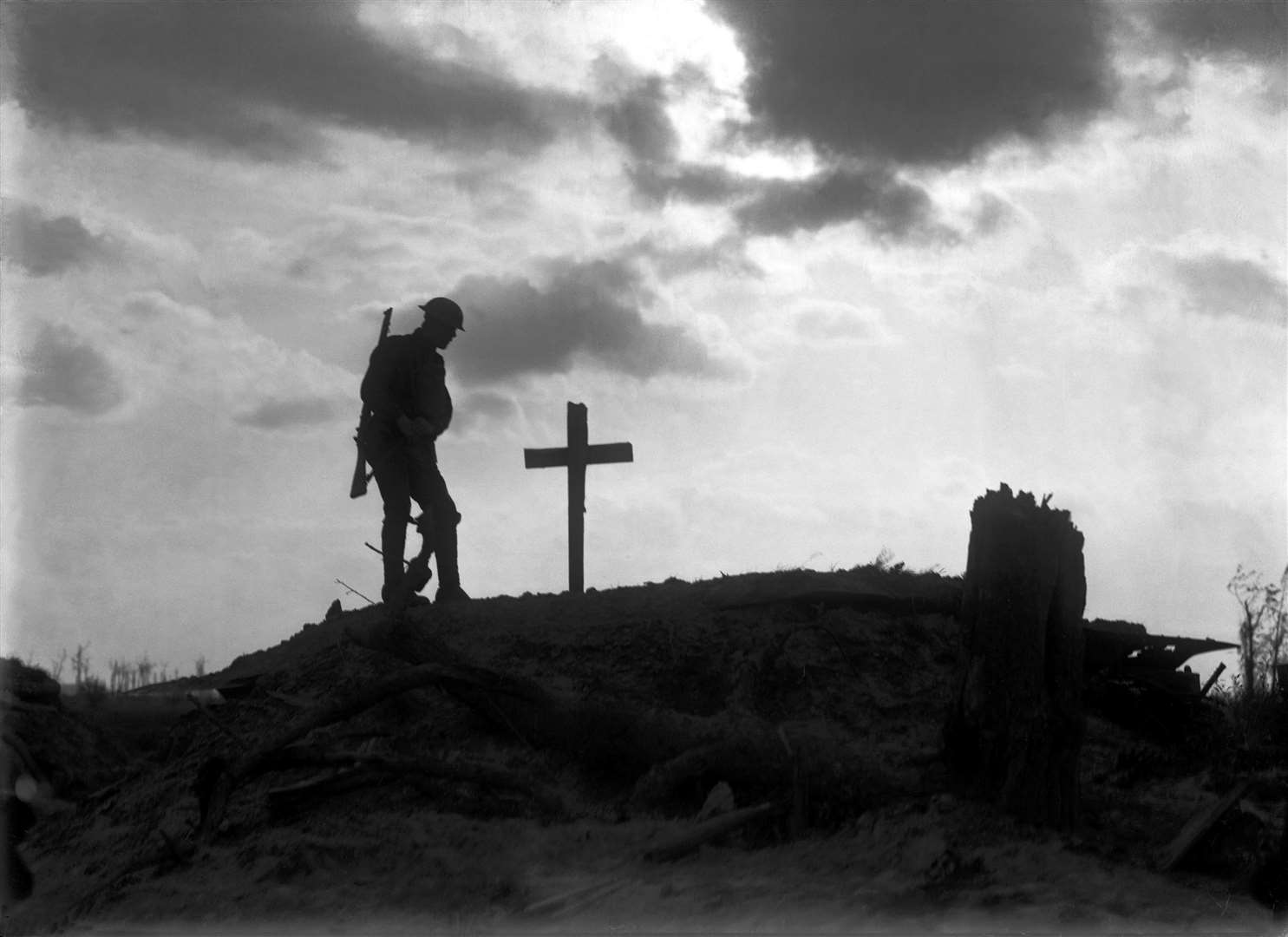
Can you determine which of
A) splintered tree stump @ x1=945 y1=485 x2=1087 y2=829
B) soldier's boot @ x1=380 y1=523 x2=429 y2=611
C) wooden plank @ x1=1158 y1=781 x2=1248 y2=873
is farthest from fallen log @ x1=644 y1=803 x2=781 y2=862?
soldier's boot @ x1=380 y1=523 x2=429 y2=611

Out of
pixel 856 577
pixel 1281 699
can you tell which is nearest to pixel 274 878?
pixel 856 577

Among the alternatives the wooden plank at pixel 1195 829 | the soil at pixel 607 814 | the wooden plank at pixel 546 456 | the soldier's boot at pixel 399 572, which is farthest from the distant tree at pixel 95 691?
the wooden plank at pixel 1195 829

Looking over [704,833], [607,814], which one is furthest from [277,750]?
[704,833]

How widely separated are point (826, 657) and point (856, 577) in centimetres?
147

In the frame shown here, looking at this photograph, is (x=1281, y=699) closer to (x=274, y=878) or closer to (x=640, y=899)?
(x=640, y=899)

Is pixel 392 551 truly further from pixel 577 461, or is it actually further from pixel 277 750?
pixel 277 750

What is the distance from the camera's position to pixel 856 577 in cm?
1216

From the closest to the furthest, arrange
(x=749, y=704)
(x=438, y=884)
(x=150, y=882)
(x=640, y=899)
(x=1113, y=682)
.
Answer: (x=640, y=899)
(x=438, y=884)
(x=150, y=882)
(x=749, y=704)
(x=1113, y=682)

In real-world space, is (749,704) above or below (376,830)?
above

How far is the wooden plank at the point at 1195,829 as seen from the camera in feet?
24.3

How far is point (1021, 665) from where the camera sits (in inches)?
318

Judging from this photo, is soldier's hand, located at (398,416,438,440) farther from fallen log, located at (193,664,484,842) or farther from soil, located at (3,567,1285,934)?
fallen log, located at (193,664,484,842)

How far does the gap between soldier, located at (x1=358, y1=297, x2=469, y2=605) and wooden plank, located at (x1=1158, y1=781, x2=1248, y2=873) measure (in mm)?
→ 7504

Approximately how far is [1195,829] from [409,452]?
27.2ft
